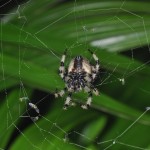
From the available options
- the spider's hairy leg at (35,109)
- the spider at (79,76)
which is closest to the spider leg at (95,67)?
the spider at (79,76)

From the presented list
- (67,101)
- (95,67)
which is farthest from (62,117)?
(95,67)

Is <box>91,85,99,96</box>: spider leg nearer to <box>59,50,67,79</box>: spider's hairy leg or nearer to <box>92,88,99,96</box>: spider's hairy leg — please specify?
<box>92,88,99,96</box>: spider's hairy leg

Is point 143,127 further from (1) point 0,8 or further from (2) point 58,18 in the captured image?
(1) point 0,8

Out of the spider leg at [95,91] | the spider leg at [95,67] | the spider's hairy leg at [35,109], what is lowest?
the spider's hairy leg at [35,109]

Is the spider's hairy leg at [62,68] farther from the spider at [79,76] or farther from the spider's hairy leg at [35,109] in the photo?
the spider's hairy leg at [35,109]

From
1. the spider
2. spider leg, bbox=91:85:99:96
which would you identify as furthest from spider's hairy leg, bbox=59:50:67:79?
spider leg, bbox=91:85:99:96

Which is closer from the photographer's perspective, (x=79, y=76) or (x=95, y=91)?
(x=95, y=91)

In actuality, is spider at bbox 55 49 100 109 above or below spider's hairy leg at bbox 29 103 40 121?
above

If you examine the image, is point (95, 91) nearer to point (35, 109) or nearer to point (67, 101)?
point (67, 101)
